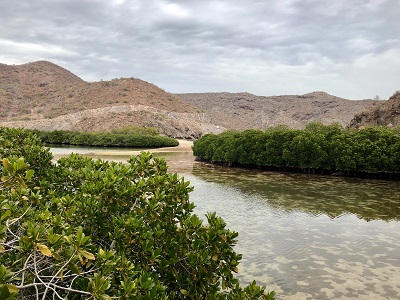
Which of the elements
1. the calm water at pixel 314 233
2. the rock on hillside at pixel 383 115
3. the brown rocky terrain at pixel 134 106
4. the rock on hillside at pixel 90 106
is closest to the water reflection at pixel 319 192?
the calm water at pixel 314 233

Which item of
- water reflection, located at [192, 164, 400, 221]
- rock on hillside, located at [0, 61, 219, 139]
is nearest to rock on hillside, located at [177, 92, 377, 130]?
rock on hillside, located at [0, 61, 219, 139]

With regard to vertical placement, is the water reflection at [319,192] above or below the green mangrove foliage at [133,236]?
below

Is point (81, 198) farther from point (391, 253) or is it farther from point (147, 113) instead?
point (147, 113)

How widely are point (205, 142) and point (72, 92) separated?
254ft

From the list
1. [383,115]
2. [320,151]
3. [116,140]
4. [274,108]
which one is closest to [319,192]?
[320,151]

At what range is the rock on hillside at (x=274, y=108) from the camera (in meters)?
113

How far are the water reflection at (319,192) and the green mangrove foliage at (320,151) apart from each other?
1.46 metres

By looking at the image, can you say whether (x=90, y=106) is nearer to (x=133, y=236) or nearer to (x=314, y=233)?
(x=314, y=233)

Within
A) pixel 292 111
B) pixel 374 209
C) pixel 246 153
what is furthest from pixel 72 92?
pixel 374 209

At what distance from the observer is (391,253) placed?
9273mm

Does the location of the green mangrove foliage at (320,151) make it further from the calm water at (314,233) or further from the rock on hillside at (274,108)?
the rock on hillside at (274,108)

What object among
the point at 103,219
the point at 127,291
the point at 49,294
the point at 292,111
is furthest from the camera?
the point at 292,111

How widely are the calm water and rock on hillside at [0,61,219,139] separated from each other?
57.8 metres

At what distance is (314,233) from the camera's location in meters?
10.9
